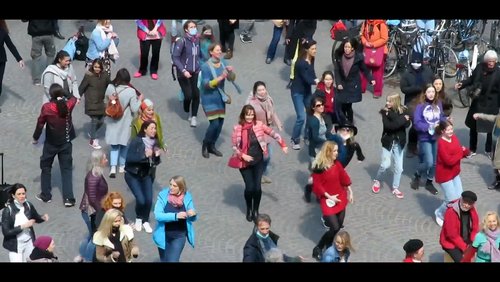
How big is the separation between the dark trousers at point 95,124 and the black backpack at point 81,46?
78.1 inches

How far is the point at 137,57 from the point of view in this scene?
60.6 ft

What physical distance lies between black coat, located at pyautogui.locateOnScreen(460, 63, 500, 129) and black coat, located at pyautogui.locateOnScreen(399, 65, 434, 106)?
55 centimetres

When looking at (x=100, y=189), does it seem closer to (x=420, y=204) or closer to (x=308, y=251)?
(x=308, y=251)

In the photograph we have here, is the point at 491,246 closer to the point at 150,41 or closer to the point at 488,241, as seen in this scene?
the point at 488,241

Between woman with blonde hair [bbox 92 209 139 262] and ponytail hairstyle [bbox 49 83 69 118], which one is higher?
ponytail hairstyle [bbox 49 83 69 118]

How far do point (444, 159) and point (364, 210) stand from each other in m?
1.41

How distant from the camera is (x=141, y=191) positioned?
12930 millimetres

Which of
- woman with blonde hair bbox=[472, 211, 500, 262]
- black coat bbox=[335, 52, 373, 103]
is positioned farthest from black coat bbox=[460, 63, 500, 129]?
woman with blonde hair bbox=[472, 211, 500, 262]

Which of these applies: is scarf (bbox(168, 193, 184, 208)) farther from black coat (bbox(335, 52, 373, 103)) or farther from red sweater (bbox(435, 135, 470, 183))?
black coat (bbox(335, 52, 373, 103))

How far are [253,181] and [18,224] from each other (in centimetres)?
301

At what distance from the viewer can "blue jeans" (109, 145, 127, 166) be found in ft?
47.5

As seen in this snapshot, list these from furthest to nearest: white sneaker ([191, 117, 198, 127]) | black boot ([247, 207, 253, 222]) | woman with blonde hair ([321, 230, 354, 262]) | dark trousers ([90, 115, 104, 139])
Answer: white sneaker ([191, 117, 198, 127]) < dark trousers ([90, 115, 104, 139]) < black boot ([247, 207, 253, 222]) < woman with blonde hair ([321, 230, 354, 262])

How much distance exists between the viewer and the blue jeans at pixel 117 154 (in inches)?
570
